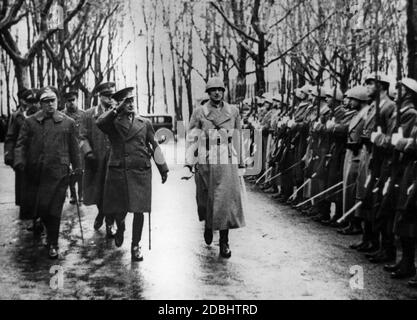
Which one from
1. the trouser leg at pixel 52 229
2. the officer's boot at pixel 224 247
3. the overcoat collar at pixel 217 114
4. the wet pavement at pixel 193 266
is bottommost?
the wet pavement at pixel 193 266

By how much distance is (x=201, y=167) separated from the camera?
803 cm

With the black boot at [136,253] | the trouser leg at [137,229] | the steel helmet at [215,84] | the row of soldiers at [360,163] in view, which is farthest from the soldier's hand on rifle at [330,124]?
the black boot at [136,253]

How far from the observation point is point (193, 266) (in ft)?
23.6

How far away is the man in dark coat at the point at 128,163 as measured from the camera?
755 cm

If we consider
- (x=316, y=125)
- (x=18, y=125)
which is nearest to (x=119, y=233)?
(x=18, y=125)

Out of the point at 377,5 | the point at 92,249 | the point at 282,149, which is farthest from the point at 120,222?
the point at 377,5

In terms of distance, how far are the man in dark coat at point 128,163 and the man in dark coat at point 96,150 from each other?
1.47 m

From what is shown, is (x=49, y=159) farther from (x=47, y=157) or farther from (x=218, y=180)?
(x=218, y=180)

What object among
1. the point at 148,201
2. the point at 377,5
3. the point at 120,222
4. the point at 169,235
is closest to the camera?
the point at 148,201

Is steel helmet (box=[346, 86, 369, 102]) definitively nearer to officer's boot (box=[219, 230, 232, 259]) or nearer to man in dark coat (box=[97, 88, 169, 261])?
officer's boot (box=[219, 230, 232, 259])

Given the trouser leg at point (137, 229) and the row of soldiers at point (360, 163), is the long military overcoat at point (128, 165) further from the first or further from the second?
the row of soldiers at point (360, 163)

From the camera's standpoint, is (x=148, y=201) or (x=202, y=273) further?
(x=148, y=201)
